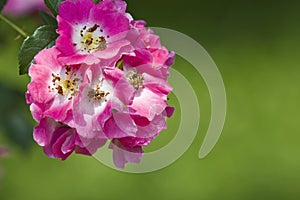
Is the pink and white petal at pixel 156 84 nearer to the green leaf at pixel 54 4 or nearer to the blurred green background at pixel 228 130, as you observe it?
the green leaf at pixel 54 4

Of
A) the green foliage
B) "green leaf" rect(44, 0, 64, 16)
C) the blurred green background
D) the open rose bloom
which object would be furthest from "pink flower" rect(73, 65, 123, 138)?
the blurred green background

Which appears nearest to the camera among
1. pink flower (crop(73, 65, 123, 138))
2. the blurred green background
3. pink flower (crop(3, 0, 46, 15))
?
pink flower (crop(73, 65, 123, 138))

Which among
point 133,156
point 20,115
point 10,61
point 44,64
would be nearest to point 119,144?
point 133,156

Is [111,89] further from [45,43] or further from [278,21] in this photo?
[278,21]

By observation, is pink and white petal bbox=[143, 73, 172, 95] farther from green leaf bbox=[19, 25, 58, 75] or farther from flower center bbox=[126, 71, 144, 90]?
green leaf bbox=[19, 25, 58, 75]

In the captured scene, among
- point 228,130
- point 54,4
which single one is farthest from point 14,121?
point 228,130

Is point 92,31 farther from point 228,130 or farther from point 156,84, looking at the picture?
point 228,130
